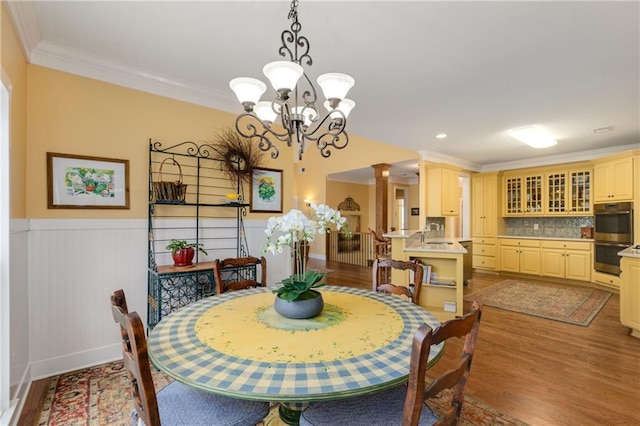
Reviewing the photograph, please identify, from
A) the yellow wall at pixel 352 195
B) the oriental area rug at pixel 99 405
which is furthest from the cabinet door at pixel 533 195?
the oriental area rug at pixel 99 405

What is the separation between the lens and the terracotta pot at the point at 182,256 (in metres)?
2.71

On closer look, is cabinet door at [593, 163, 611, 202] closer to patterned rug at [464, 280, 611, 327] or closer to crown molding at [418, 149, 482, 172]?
patterned rug at [464, 280, 611, 327]

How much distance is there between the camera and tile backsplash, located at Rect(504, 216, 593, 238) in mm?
6082

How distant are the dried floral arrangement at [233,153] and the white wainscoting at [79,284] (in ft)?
3.20

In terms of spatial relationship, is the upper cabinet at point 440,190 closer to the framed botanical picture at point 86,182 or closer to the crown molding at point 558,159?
the crown molding at point 558,159

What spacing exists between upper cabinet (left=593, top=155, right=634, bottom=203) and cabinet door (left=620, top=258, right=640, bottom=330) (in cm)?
231

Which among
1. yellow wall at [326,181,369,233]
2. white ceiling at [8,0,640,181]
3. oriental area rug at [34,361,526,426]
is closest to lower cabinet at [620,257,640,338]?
white ceiling at [8,0,640,181]

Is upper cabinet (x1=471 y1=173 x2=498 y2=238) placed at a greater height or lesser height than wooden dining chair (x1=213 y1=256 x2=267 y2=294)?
greater

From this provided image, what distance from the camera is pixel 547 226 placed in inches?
256

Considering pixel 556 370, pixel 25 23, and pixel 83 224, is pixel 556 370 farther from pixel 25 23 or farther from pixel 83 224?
pixel 25 23

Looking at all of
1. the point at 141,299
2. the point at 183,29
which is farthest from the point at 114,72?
the point at 141,299

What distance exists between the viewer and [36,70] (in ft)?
7.69

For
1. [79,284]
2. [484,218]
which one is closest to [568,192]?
[484,218]

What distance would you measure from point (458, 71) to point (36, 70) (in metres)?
3.39
